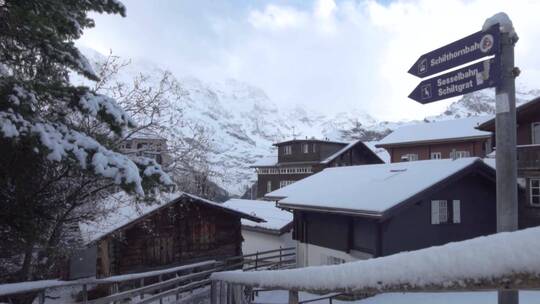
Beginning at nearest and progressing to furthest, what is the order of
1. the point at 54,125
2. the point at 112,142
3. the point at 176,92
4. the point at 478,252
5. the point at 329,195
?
the point at 478,252 → the point at 54,125 → the point at 112,142 → the point at 176,92 → the point at 329,195

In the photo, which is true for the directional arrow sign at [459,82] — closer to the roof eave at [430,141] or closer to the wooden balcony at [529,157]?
the wooden balcony at [529,157]

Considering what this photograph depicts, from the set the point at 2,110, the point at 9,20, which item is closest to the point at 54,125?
the point at 2,110

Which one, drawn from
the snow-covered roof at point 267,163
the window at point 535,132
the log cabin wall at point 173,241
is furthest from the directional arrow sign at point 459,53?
the snow-covered roof at point 267,163

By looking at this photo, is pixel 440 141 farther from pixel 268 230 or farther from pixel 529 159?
pixel 268 230

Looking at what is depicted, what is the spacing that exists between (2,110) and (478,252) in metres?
4.90

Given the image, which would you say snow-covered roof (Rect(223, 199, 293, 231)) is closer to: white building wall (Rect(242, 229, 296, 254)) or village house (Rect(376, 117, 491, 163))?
white building wall (Rect(242, 229, 296, 254))

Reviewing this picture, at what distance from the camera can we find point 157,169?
5004 mm

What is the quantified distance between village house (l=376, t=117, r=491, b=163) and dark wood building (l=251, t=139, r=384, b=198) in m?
3.12

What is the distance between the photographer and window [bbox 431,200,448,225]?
15945 millimetres

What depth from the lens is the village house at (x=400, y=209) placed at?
48.0ft

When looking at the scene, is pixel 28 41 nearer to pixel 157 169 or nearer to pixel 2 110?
pixel 2 110

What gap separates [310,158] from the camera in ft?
146

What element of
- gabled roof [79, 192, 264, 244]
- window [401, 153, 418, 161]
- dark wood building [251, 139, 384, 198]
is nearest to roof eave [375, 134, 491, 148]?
window [401, 153, 418, 161]

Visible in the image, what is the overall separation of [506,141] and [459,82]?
0.86 metres
